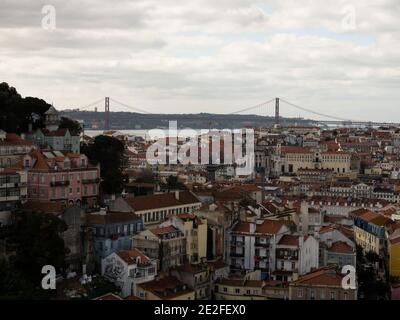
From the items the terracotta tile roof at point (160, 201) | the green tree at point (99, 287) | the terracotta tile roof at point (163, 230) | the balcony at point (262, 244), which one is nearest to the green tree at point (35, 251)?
the green tree at point (99, 287)

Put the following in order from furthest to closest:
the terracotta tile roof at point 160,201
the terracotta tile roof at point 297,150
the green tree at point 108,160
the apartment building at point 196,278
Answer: the terracotta tile roof at point 297,150 → the green tree at point 108,160 → the terracotta tile roof at point 160,201 → the apartment building at point 196,278

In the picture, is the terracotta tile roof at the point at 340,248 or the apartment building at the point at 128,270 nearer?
the apartment building at the point at 128,270

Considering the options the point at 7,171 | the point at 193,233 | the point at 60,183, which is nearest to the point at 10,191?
the point at 7,171

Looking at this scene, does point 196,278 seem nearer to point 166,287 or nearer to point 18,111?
point 166,287

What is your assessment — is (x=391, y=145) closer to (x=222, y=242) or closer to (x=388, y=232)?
(x=388, y=232)

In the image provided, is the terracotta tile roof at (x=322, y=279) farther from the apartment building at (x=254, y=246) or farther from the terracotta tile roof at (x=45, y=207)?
the terracotta tile roof at (x=45, y=207)
